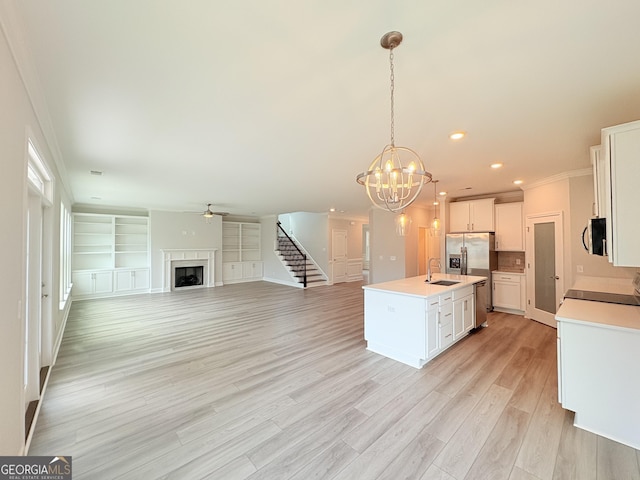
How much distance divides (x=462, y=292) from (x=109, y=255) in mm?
9301

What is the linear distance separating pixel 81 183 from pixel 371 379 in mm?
5988

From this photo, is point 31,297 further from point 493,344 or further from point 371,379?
point 493,344

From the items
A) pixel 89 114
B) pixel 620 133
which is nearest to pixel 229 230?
pixel 89 114

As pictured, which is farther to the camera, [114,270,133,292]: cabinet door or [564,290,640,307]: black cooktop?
[114,270,133,292]: cabinet door

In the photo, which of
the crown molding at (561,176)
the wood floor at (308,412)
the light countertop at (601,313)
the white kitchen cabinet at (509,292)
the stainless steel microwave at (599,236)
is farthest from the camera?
the white kitchen cabinet at (509,292)

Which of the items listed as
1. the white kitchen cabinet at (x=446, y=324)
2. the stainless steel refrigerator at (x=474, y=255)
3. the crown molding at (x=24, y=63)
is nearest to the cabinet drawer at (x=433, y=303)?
the white kitchen cabinet at (x=446, y=324)

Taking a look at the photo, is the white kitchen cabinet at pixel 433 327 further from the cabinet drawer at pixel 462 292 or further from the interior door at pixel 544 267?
the interior door at pixel 544 267

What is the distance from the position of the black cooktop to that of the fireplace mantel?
9.41 meters

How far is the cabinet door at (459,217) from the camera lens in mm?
6369

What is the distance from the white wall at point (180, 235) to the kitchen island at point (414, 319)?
287 inches

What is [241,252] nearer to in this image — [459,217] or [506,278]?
[459,217]

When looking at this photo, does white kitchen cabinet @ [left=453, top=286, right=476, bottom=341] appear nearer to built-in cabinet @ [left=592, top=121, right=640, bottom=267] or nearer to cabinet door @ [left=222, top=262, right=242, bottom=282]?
built-in cabinet @ [left=592, top=121, right=640, bottom=267]

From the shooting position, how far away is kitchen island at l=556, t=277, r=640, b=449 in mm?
2070

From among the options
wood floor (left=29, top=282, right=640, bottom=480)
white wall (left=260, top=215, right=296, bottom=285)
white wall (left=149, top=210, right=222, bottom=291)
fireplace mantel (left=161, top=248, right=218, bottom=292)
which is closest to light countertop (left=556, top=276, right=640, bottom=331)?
wood floor (left=29, top=282, right=640, bottom=480)
